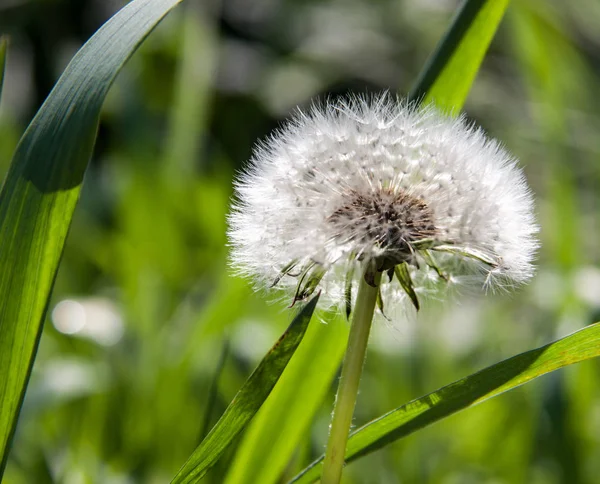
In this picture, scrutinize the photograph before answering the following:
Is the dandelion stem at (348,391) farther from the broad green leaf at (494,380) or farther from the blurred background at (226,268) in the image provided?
the blurred background at (226,268)

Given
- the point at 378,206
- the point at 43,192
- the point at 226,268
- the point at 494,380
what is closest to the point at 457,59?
the point at 378,206

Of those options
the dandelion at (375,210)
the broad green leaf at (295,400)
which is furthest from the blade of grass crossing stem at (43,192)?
the broad green leaf at (295,400)

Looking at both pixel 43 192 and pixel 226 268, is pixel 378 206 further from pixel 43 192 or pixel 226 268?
pixel 226 268

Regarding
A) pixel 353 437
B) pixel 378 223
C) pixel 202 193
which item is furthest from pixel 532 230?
pixel 202 193

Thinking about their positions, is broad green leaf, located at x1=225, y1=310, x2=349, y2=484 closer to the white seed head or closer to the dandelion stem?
the white seed head

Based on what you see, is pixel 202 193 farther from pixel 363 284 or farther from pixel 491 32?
pixel 363 284

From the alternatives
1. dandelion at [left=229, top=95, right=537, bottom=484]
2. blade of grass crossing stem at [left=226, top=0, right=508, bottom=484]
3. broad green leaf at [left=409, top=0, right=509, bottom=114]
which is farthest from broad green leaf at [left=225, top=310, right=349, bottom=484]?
broad green leaf at [left=409, top=0, right=509, bottom=114]
